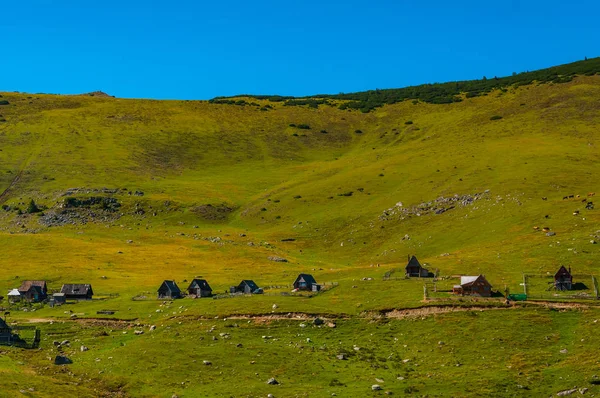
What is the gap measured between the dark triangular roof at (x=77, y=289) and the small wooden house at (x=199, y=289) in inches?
554

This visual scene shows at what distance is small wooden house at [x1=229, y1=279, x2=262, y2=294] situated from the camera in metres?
87.9

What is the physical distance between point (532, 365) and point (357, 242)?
79.6 m

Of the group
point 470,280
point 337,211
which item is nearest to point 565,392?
point 470,280

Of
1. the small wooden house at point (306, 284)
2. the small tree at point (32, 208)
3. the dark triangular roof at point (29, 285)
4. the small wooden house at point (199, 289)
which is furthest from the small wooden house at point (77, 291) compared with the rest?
the small tree at point (32, 208)

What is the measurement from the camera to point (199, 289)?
89875mm

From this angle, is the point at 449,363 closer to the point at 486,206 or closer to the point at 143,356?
the point at 143,356

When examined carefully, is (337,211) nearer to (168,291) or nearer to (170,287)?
(170,287)

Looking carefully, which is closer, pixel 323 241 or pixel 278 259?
pixel 278 259

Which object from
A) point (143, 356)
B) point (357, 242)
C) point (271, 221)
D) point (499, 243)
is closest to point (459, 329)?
point (143, 356)

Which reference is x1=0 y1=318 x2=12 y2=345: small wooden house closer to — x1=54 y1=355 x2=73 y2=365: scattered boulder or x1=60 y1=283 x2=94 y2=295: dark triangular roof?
x1=54 y1=355 x2=73 y2=365: scattered boulder

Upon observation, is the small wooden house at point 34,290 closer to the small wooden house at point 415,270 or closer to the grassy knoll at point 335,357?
the grassy knoll at point 335,357

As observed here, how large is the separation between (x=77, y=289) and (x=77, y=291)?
398 mm

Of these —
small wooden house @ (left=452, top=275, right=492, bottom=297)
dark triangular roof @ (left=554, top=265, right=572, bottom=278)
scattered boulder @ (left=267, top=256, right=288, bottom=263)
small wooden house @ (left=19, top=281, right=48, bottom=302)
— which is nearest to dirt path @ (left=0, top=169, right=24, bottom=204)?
small wooden house @ (left=19, top=281, right=48, bottom=302)

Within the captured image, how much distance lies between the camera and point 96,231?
150 meters
